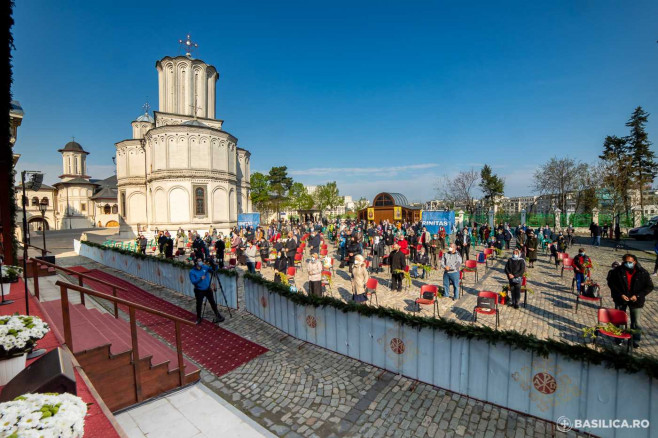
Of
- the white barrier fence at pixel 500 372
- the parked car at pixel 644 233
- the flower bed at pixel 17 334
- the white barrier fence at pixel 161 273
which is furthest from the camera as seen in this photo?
the parked car at pixel 644 233

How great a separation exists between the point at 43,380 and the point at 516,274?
424 inches

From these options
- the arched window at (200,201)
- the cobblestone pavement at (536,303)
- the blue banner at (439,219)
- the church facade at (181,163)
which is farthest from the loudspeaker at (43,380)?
the arched window at (200,201)

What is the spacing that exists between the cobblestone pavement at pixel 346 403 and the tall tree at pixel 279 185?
2545 inches

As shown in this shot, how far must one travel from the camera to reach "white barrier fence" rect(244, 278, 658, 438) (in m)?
3.89

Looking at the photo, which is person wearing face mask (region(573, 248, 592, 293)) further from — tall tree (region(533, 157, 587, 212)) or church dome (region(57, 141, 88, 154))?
church dome (region(57, 141, 88, 154))

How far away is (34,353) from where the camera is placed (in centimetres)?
456

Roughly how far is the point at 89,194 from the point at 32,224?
530 inches

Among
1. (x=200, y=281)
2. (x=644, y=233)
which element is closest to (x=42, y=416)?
(x=200, y=281)

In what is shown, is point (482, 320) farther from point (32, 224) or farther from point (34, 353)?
point (32, 224)

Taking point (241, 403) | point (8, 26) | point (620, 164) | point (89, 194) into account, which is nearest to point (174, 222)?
point (8, 26)

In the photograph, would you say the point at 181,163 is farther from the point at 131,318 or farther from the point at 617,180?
the point at 617,180

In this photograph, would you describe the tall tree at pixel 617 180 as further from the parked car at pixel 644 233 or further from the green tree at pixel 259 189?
the green tree at pixel 259 189

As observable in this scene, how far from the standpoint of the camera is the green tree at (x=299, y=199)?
6838 cm

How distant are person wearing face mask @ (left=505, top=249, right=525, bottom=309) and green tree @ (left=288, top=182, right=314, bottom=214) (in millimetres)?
60322
